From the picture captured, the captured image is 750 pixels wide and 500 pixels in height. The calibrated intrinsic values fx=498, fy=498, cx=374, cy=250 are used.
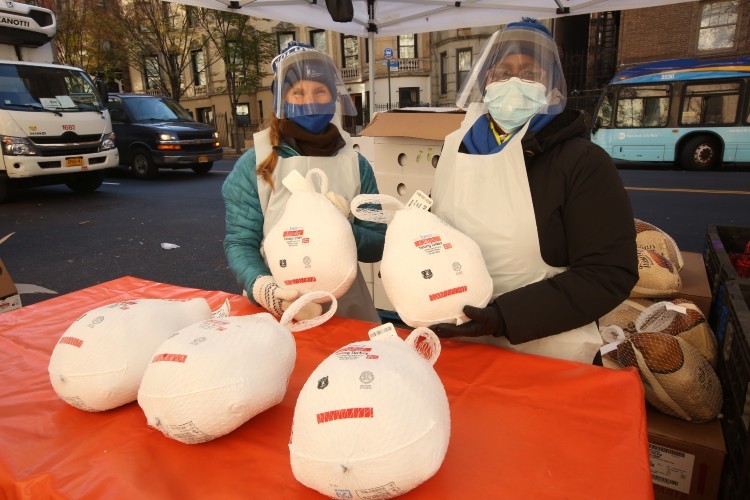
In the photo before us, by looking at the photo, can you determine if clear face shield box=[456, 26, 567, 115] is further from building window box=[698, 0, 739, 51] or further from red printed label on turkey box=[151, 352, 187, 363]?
building window box=[698, 0, 739, 51]

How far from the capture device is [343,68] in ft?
100

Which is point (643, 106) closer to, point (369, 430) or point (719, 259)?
point (719, 259)

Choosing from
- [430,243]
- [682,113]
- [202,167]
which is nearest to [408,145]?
[430,243]

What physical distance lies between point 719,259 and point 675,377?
1.09 m

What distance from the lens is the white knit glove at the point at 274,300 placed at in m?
1.63

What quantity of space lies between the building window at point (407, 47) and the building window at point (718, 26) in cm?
1552

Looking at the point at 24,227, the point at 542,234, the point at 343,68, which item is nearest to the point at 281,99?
the point at 542,234

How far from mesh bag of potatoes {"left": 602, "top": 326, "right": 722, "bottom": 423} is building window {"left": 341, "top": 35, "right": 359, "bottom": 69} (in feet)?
98.8

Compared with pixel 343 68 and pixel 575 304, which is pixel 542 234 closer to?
pixel 575 304

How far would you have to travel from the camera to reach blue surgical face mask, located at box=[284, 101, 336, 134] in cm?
202

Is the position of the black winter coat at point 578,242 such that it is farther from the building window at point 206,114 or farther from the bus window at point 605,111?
the building window at point 206,114

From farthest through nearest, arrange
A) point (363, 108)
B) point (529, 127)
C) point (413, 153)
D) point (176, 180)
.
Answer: point (363, 108) → point (176, 180) → point (413, 153) → point (529, 127)

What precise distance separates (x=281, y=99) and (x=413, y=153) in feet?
5.68

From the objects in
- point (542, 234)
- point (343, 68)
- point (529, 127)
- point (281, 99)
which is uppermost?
point (343, 68)
